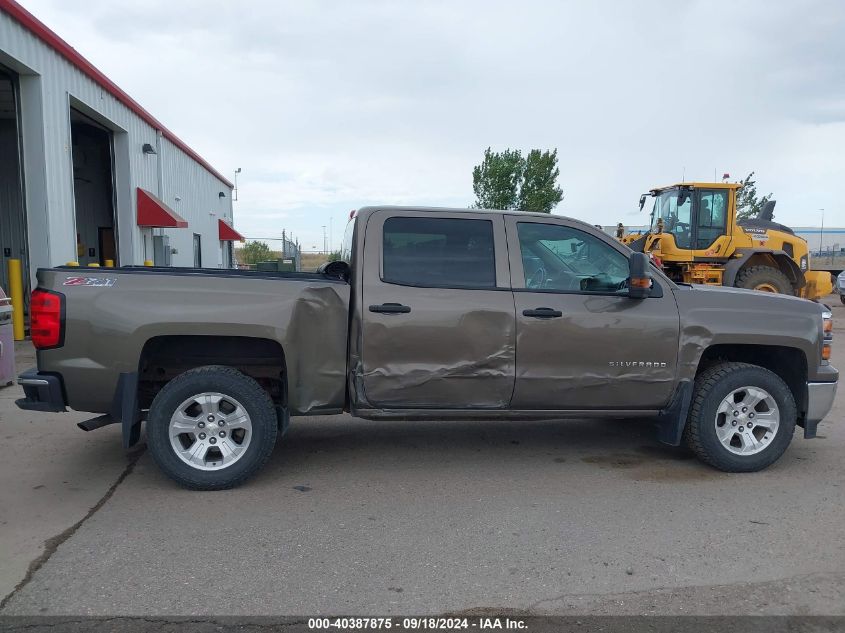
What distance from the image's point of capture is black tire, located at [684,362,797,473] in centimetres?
502

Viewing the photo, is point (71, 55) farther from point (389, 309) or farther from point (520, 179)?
point (520, 179)

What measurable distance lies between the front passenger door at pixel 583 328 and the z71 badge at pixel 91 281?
277 cm

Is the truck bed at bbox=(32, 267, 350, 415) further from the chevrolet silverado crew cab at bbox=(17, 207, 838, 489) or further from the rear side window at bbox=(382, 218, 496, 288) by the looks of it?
the rear side window at bbox=(382, 218, 496, 288)

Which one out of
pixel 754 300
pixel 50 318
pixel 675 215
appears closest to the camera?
pixel 50 318

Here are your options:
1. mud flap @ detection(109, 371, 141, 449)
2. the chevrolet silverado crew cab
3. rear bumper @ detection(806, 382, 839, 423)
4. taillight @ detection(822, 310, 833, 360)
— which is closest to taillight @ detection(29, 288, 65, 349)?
the chevrolet silverado crew cab

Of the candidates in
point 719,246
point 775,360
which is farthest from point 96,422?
point 719,246

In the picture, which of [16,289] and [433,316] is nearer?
[433,316]

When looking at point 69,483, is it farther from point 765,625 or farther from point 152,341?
point 765,625

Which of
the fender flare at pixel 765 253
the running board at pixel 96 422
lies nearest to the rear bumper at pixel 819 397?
the running board at pixel 96 422

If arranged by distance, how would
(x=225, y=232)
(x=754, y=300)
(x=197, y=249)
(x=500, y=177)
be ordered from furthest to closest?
(x=500, y=177)
(x=225, y=232)
(x=197, y=249)
(x=754, y=300)

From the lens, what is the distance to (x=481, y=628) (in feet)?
9.84

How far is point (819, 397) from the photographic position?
5148mm

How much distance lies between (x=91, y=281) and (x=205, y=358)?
0.94 m

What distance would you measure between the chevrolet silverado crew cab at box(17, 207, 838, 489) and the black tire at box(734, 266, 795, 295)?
10.7 m
